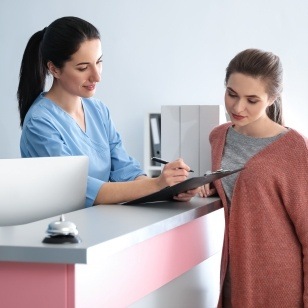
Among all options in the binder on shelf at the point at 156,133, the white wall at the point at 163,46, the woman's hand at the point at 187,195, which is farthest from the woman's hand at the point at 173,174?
the binder on shelf at the point at 156,133

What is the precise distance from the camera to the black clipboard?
2.21m

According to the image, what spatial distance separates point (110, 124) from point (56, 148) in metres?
0.46

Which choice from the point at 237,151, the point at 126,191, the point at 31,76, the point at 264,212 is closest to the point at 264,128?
the point at 237,151

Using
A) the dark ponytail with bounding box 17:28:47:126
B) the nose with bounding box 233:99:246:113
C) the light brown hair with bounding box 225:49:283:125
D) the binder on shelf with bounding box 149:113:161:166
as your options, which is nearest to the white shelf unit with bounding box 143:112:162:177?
the binder on shelf with bounding box 149:113:161:166

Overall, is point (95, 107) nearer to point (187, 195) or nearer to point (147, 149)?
point (187, 195)

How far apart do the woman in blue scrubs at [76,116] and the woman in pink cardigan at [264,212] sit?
202 mm

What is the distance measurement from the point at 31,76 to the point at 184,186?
2.72 ft

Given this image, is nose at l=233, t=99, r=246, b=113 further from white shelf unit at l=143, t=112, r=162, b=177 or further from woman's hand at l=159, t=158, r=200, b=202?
white shelf unit at l=143, t=112, r=162, b=177

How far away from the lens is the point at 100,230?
177cm

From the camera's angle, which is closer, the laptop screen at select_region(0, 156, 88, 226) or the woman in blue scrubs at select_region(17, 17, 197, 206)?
the laptop screen at select_region(0, 156, 88, 226)

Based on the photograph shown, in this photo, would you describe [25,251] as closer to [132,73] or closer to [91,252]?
[91,252]

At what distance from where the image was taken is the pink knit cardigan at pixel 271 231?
2.28 m

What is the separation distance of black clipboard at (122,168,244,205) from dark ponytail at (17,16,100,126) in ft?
2.03

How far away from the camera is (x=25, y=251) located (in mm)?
1557
